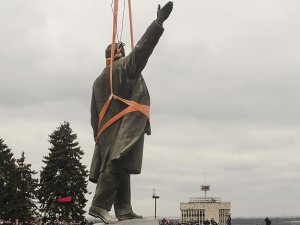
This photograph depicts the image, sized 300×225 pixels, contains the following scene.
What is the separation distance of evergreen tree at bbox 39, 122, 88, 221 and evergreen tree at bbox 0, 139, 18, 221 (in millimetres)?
2620

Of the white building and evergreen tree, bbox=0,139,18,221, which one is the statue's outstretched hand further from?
the white building

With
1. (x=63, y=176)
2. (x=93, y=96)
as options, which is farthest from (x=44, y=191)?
(x=93, y=96)

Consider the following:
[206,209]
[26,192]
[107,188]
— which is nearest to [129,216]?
[107,188]

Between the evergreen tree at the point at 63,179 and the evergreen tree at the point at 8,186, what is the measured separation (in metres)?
2.62

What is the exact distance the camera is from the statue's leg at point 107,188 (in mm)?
10234

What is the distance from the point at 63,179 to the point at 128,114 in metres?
38.9

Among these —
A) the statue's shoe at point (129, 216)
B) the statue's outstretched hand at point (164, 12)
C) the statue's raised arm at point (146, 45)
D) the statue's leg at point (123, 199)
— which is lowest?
the statue's shoe at point (129, 216)

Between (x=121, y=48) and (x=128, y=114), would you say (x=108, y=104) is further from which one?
(x=121, y=48)

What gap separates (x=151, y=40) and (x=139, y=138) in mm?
1728

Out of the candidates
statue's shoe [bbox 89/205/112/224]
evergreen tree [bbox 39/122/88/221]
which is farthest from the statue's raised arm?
evergreen tree [bbox 39/122/88/221]

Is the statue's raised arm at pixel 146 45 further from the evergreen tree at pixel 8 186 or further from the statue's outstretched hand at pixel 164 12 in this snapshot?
the evergreen tree at pixel 8 186

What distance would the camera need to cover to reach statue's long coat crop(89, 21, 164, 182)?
33.4 feet

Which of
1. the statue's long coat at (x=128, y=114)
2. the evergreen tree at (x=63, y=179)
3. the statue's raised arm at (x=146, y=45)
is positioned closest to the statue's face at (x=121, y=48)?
the statue's long coat at (x=128, y=114)

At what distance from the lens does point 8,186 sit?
153 ft
